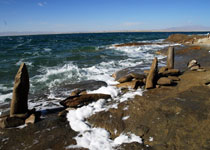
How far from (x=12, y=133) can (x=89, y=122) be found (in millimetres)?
1853

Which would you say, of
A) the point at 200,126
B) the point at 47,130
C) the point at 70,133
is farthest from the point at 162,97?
the point at 47,130

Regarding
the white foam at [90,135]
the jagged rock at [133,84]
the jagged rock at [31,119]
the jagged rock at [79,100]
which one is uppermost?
the jagged rock at [133,84]

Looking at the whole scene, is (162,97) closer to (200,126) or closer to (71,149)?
(200,126)

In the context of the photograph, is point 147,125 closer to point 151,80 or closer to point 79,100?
point 79,100

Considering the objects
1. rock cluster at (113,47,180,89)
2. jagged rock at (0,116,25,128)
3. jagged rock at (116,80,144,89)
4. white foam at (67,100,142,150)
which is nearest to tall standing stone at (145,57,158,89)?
rock cluster at (113,47,180,89)

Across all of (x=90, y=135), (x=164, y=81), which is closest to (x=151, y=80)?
(x=164, y=81)

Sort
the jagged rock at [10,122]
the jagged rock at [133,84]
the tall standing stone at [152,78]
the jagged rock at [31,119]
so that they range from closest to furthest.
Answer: the jagged rock at [10,122], the jagged rock at [31,119], the tall standing stone at [152,78], the jagged rock at [133,84]

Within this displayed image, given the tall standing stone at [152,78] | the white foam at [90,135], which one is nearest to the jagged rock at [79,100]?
the white foam at [90,135]

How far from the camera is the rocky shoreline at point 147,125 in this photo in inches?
129

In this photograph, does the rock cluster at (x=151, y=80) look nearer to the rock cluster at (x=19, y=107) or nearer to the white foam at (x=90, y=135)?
the white foam at (x=90, y=135)

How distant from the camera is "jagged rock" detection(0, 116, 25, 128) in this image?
13.2ft

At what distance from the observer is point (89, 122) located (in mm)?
4211

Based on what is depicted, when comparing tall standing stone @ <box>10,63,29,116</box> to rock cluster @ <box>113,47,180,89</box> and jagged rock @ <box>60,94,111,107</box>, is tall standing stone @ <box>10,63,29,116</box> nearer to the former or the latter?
jagged rock @ <box>60,94,111,107</box>

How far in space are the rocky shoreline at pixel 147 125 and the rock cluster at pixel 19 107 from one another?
20 centimetres
